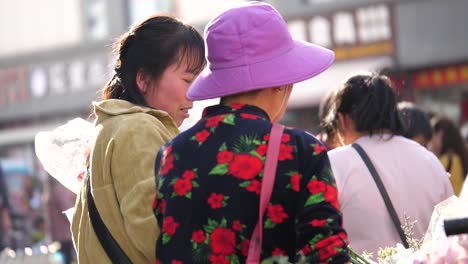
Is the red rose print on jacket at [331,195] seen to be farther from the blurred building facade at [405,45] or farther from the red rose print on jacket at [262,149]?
the blurred building facade at [405,45]

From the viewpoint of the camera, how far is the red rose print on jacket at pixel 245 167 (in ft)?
8.20

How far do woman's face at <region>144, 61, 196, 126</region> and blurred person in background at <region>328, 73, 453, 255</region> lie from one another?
128 centimetres

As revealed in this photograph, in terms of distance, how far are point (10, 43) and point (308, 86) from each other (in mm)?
9336

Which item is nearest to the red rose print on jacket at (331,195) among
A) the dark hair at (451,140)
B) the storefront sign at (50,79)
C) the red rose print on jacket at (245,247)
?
the red rose print on jacket at (245,247)

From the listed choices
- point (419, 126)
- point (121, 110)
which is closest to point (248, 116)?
point (121, 110)

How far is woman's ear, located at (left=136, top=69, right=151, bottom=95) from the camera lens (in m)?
3.20

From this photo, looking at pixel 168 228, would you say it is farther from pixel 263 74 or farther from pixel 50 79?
pixel 50 79

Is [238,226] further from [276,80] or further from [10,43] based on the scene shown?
[10,43]

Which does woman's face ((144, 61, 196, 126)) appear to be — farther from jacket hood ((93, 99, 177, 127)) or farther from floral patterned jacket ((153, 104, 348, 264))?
floral patterned jacket ((153, 104, 348, 264))

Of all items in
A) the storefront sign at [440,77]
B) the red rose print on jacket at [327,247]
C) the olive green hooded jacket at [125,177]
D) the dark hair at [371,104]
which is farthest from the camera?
the storefront sign at [440,77]

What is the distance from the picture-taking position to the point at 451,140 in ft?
25.7

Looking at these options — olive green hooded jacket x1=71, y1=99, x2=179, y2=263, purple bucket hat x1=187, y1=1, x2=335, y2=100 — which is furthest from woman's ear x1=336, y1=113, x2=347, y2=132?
purple bucket hat x1=187, y1=1, x2=335, y2=100

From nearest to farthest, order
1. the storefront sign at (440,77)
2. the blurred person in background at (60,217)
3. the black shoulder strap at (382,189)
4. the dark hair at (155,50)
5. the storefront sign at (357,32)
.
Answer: the dark hair at (155,50) < the black shoulder strap at (382,189) < the blurred person in background at (60,217) < the storefront sign at (440,77) < the storefront sign at (357,32)

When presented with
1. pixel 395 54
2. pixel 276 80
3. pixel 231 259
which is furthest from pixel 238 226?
pixel 395 54
